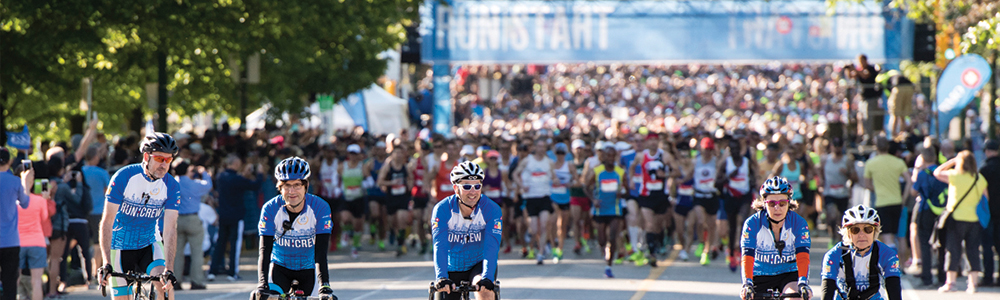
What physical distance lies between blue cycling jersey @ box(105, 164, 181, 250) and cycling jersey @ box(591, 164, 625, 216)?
8771 mm

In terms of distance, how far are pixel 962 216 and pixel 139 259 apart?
9.55 metres

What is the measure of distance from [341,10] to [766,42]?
15196 millimetres

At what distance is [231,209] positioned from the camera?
16.1 metres

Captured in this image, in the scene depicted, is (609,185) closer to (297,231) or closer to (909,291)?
(909,291)

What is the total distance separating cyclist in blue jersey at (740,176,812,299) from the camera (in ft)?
28.6

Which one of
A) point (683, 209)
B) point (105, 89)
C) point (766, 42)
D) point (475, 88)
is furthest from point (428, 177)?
point (475, 88)

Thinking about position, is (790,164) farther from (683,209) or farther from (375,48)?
(375,48)

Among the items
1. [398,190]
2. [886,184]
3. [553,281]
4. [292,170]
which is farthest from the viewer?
[398,190]

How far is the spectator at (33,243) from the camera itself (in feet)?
39.5

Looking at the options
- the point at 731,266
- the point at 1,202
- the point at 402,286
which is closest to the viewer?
the point at 1,202

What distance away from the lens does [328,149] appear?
1983cm

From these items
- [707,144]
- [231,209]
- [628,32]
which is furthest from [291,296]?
[628,32]

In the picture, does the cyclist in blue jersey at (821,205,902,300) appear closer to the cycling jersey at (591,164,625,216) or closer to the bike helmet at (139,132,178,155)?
the bike helmet at (139,132,178,155)

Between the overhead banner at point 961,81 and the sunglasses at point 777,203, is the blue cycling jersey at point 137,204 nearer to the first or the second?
the sunglasses at point 777,203
